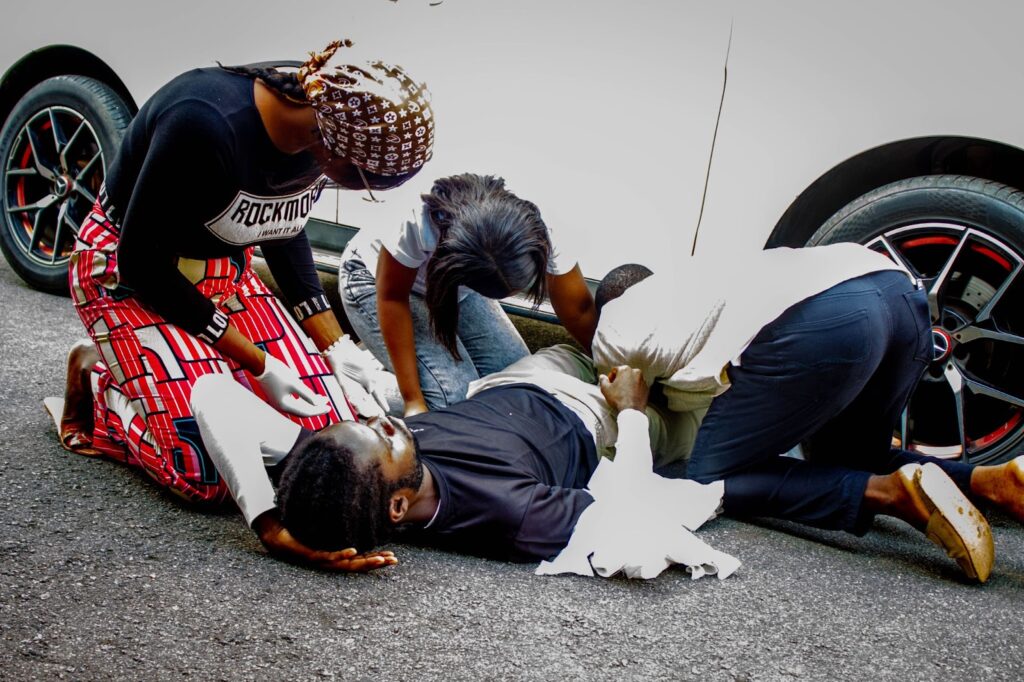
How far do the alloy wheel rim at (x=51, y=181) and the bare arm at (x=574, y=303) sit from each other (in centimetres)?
200

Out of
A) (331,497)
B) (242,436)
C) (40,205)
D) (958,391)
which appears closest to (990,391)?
(958,391)

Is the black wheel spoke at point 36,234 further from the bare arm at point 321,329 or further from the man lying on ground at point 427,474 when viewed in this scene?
the man lying on ground at point 427,474

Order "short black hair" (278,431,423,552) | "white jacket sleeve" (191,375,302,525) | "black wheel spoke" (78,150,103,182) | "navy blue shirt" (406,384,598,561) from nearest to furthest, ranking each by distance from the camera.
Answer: "short black hair" (278,431,423,552) → "white jacket sleeve" (191,375,302,525) → "navy blue shirt" (406,384,598,561) → "black wheel spoke" (78,150,103,182)

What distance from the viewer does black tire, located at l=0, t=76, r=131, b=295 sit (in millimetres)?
3750

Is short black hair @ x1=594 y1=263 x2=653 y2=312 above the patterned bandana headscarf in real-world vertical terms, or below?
below

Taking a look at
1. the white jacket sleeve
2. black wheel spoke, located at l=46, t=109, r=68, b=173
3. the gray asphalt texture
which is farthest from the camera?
black wheel spoke, located at l=46, t=109, r=68, b=173

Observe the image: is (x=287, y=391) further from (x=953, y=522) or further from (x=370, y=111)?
(x=953, y=522)

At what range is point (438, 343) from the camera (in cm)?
297

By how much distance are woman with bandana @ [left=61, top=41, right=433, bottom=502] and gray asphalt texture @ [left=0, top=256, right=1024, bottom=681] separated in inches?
9.1

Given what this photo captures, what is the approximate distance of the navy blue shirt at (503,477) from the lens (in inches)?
80.8

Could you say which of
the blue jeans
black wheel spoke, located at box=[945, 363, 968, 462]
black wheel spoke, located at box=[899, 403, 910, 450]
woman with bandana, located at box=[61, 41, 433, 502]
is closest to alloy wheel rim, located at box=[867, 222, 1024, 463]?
black wheel spoke, located at box=[945, 363, 968, 462]

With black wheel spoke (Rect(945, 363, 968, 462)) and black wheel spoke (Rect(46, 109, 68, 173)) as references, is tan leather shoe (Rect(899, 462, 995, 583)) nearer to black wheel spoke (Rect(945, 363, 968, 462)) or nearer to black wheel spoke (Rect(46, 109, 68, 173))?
black wheel spoke (Rect(945, 363, 968, 462))

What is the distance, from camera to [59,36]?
4.07 meters

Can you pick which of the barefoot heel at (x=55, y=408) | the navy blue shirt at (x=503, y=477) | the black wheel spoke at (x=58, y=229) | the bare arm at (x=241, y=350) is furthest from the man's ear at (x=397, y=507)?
the black wheel spoke at (x=58, y=229)
